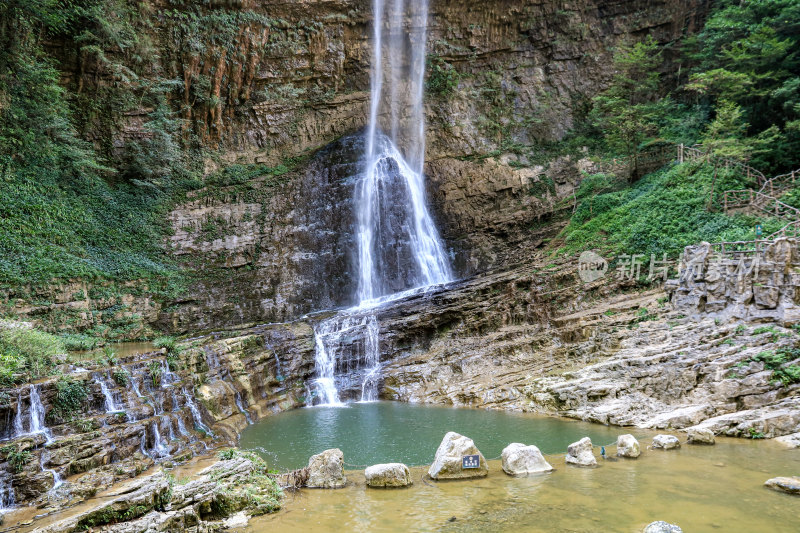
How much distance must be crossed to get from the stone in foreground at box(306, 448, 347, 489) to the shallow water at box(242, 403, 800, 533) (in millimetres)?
214

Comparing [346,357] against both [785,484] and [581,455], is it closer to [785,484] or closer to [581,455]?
[581,455]

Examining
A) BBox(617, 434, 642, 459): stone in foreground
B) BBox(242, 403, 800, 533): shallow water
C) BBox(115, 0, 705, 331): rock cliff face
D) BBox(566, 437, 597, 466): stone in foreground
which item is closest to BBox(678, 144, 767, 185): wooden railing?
BBox(115, 0, 705, 331): rock cliff face

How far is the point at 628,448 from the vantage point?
9.70 meters

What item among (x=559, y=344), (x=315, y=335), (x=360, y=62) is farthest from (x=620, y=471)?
(x=360, y=62)

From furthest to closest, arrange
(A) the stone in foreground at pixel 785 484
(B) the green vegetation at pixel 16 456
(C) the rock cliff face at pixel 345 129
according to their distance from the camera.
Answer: (C) the rock cliff face at pixel 345 129, (B) the green vegetation at pixel 16 456, (A) the stone in foreground at pixel 785 484

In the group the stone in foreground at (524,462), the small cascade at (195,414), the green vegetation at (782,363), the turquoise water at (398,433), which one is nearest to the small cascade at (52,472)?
the turquoise water at (398,433)

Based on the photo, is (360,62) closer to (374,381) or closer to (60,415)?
(374,381)

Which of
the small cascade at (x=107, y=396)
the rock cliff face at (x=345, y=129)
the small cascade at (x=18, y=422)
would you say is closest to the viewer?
the small cascade at (x=18, y=422)

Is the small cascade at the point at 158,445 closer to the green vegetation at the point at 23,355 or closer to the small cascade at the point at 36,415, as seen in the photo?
the small cascade at the point at 36,415

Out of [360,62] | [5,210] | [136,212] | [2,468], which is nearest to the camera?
[2,468]

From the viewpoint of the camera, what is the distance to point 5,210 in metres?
18.3

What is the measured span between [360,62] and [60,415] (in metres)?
25.4

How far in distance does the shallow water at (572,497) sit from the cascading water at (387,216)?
7.46m

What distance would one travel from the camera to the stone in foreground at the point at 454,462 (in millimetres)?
9008
